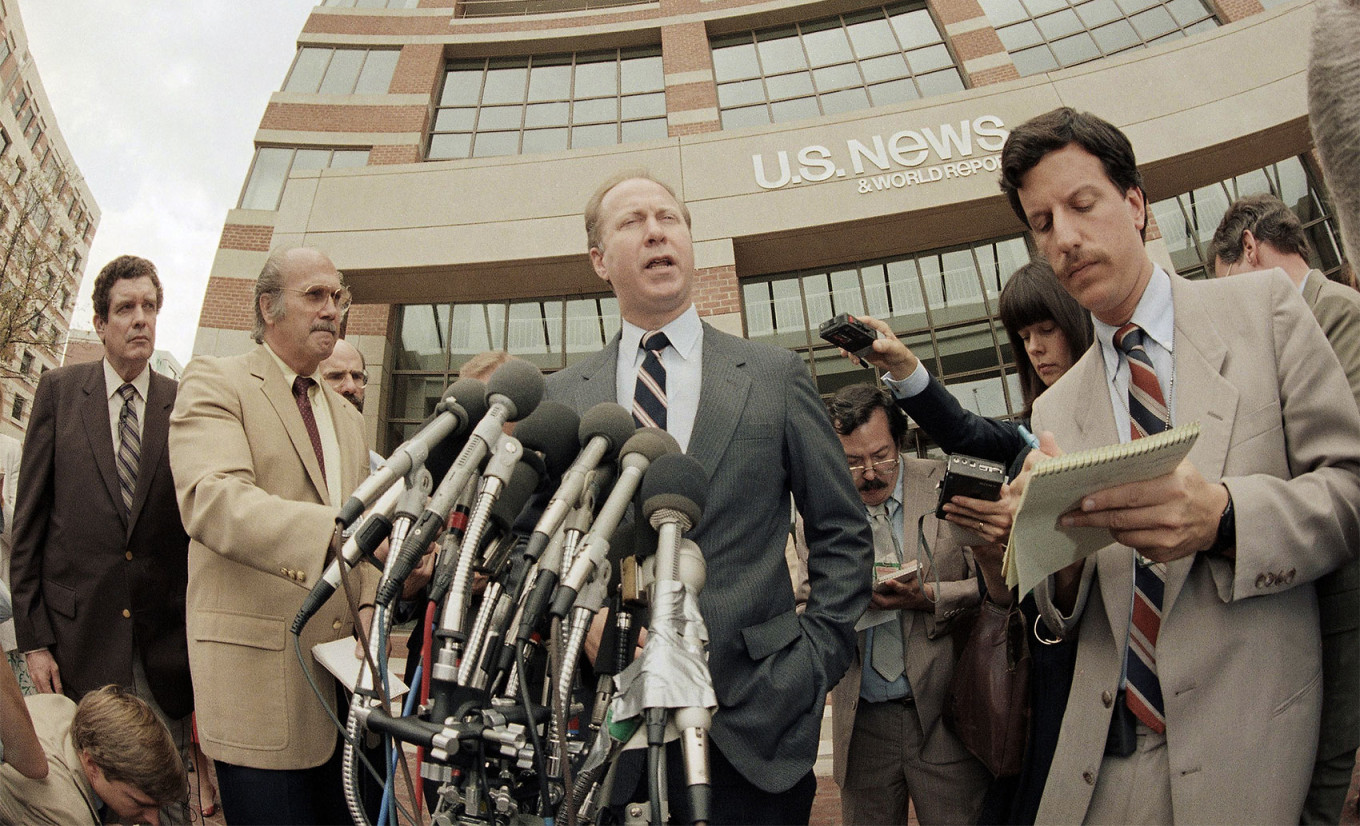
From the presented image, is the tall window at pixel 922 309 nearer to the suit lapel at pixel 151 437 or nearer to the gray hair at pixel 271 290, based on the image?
the suit lapel at pixel 151 437

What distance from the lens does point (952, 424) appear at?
295 cm

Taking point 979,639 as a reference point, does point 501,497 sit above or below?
above

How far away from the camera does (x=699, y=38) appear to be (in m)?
14.1

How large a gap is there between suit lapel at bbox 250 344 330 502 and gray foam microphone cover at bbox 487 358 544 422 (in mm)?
1366

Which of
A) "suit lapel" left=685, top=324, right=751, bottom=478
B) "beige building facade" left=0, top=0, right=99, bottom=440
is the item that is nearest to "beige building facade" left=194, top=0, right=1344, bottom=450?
"beige building facade" left=0, top=0, right=99, bottom=440

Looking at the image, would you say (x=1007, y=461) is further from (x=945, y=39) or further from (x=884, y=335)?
(x=945, y=39)

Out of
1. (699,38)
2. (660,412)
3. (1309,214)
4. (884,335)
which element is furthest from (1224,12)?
(660,412)

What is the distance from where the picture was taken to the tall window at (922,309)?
469 inches

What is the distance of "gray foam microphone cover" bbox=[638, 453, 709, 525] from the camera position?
1.36 m

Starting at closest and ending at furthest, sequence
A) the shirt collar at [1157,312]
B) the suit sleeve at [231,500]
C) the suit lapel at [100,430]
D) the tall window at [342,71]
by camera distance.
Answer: the shirt collar at [1157,312]
the suit sleeve at [231,500]
the suit lapel at [100,430]
the tall window at [342,71]

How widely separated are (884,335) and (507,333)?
1031 cm

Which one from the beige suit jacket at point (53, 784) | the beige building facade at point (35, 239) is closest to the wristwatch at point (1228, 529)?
the beige suit jacket at point (53, 784)

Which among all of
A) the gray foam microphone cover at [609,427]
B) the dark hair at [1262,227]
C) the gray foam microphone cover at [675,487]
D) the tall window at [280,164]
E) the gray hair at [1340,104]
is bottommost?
the gray foam microphone cover at [675,487]

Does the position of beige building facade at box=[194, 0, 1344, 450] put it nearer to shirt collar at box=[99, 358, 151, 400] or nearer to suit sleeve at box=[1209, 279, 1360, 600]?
shirt collar at box=[99, 358, 151, 400]
